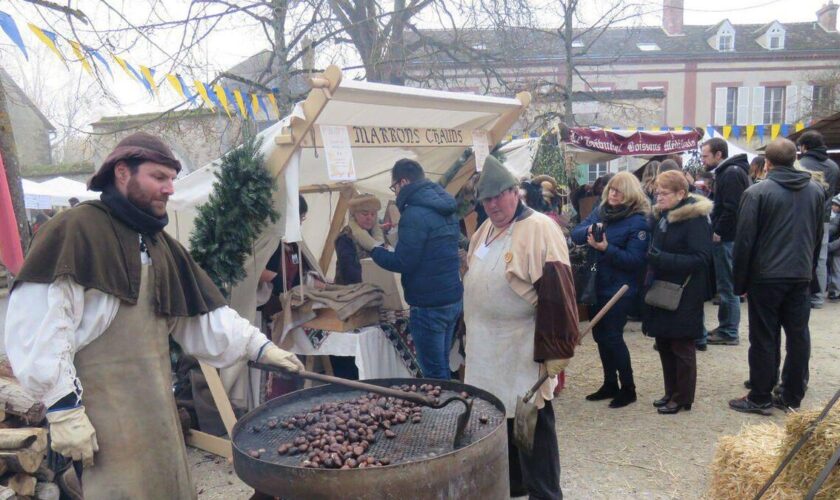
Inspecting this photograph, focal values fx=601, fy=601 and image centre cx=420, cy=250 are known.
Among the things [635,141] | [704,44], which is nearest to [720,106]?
[704,44]

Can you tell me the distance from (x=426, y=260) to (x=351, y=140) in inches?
39.1

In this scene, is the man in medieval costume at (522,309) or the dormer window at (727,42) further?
the dormer window at (727,42)

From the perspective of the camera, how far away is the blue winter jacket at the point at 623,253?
4.38 m

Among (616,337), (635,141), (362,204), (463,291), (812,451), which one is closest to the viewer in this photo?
(812,451)

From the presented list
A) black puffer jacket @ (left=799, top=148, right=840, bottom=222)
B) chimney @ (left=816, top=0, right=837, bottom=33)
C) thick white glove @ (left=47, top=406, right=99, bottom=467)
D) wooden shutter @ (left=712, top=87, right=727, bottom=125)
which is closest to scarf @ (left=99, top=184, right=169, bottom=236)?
thick white glove @ (left=47, top=406, right=99, bottom=467)

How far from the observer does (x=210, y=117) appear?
1170 centimetres

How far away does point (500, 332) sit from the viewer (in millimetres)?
3090

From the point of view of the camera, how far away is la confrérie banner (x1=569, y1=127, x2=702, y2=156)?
8164 millimetres

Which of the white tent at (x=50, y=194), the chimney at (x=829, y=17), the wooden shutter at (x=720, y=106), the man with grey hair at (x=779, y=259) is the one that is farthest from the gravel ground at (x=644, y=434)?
the chimney at (x=829, y=17)

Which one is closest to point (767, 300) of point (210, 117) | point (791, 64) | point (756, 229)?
point (756, 229)

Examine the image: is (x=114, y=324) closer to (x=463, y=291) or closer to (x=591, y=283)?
(x=463, y=291)

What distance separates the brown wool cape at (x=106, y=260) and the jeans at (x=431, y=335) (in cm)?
176

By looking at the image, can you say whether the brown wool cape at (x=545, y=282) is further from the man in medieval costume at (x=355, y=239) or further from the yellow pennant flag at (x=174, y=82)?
the yellow pennant flag at (x=174, y=82)

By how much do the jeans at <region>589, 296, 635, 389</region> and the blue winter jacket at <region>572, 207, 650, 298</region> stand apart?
0.37 ft
